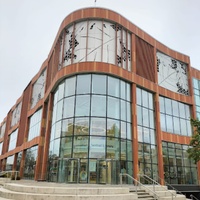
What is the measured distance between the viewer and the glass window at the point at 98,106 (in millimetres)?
20719

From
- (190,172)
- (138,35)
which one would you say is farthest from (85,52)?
(190,172)

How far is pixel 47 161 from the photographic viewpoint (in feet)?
81.3

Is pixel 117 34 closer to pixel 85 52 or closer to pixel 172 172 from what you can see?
pixel 85 52

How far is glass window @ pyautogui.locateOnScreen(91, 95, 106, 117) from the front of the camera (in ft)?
68.0

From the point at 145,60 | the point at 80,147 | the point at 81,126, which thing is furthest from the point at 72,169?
the point at 145,60

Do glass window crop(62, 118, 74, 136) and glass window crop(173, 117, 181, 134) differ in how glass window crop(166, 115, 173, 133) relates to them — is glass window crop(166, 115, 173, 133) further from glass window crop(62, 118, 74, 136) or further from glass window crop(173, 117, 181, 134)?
glass window crop(62, 118, 74, 136)

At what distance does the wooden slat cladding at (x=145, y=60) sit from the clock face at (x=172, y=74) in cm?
142

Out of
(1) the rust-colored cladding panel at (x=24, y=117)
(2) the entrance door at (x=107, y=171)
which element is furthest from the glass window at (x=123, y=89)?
(1) the rust-colored cladding panel at (x=24, y=117)

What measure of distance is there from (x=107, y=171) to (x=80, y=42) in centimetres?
1306

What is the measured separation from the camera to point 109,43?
23.5 meters

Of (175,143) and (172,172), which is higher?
(175,143)

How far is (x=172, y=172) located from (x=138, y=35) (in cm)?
1636

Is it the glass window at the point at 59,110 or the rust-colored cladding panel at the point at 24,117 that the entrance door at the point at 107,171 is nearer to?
the glass window at the point at 59,110

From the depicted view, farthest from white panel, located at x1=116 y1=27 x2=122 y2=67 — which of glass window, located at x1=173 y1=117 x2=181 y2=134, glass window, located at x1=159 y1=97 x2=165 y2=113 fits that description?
glass window, located at x1=173 y1=117 x2=181 y2=134
